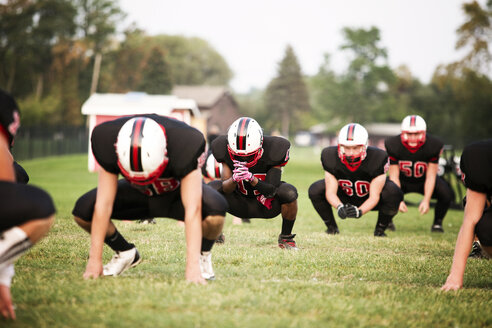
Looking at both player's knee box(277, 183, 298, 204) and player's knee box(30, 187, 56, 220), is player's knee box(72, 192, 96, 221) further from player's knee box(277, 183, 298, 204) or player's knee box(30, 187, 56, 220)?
player's knee box(277, 183, 298, 204)

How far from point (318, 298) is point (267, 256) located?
190 centimetres

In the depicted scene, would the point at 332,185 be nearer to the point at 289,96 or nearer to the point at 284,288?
the point at 284,288

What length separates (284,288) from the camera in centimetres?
431

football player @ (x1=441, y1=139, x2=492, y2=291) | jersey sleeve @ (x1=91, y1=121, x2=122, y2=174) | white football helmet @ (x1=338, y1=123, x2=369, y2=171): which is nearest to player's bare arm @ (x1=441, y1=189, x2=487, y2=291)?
football player @ (x1=441, y1=139, x2=492, y2=291)

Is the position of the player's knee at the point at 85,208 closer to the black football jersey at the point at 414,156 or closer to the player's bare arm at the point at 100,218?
the player's bare arm at the point at 100,218

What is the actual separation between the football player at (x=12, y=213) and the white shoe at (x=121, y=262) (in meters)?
1.18

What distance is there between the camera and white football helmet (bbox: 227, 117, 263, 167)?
6188 millimetres

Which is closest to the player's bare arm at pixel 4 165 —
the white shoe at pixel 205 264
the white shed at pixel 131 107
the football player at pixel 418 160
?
the white shoe at pixel 205 264

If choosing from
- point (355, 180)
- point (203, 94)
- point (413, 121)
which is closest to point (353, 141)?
point (355, 180)

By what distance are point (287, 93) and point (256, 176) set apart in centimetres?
7815

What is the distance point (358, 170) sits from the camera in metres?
7.94

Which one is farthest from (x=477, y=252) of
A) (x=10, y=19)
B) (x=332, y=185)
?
(x=10, y=19)

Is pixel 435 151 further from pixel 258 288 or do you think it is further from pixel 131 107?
pixel 131 107

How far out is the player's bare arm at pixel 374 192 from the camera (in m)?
7.71
